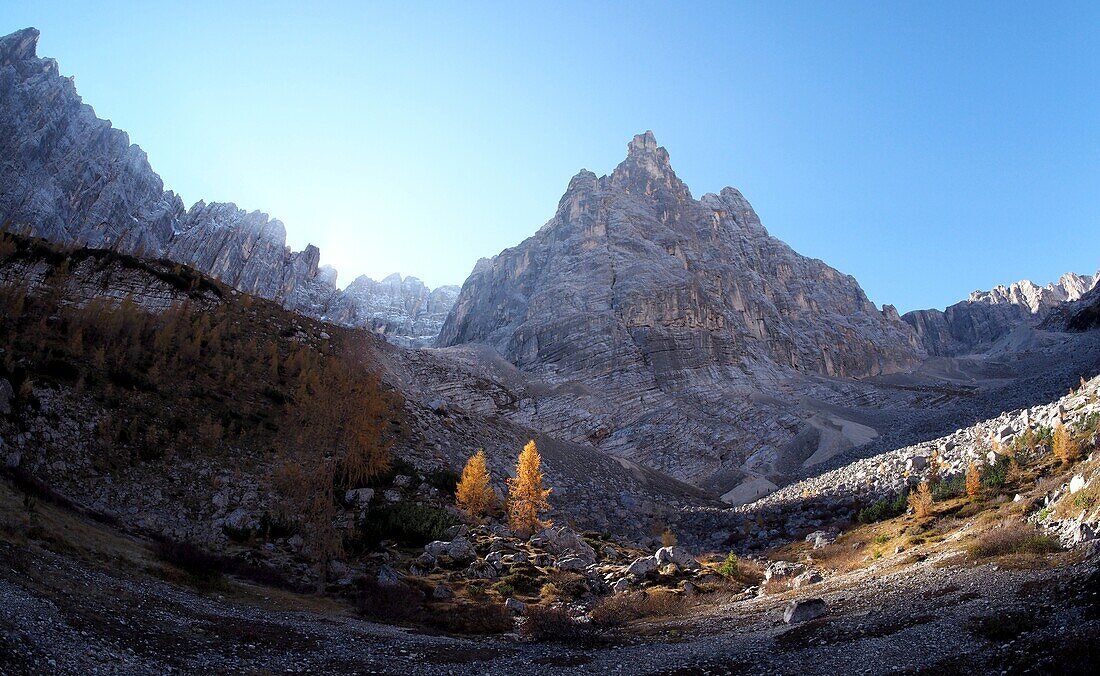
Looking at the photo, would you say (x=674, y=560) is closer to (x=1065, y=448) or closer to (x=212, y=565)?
(x=1065, y=448)

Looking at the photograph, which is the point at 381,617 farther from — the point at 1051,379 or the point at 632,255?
the point at 632,255

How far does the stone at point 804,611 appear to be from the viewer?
1544 cm

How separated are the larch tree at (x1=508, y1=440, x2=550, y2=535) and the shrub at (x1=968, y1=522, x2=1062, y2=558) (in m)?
20.8

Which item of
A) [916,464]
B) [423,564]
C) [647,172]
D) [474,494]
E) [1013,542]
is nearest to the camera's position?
[1013,542]

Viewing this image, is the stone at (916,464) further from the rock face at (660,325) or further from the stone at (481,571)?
the rock face at (660,325)

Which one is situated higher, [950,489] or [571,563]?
[950,489]

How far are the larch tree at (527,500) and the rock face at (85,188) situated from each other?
9413 cm

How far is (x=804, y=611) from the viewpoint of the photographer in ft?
51.1

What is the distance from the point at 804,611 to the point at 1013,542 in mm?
6892

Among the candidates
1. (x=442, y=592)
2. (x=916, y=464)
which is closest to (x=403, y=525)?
(x=442, y=592)

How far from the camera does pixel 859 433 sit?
86.2 metres

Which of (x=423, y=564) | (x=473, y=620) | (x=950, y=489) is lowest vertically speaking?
(x=423, y=564)

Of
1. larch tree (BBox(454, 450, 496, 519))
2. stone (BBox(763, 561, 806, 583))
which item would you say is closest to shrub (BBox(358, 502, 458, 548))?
larch tree (BBox(454, 450, 496, 519))

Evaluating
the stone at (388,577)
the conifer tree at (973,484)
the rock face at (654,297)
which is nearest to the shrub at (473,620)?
the stone at (388,577)
